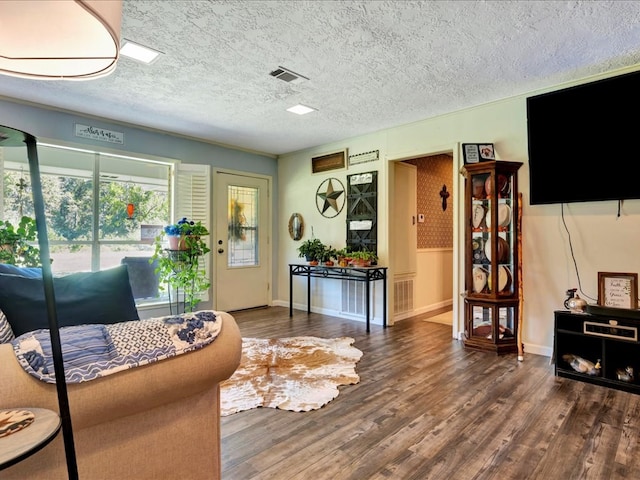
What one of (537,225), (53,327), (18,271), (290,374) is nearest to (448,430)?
(290,374)

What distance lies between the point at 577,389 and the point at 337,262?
296 cm

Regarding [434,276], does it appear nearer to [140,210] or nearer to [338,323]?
[338,323]

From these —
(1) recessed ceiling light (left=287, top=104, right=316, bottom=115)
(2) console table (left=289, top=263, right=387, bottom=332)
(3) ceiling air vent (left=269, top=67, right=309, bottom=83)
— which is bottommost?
(2) console table (left=289, top=263, right=387, bottom=332)

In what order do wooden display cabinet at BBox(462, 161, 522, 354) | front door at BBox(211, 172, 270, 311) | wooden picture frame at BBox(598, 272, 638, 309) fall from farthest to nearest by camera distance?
front door at BBox(211, 172, 270, 311) < wooden display cabinet at BBox(462, 161, 522, 354) < wooden picture frame at BBox(598, 272, 638, 309)

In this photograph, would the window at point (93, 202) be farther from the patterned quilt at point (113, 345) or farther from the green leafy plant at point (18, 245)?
the patterned quilt at point (113, 345)

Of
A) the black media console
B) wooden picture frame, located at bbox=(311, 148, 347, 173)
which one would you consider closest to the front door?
wooden picture frame, located at bbox=(311, 148, 347, 173)

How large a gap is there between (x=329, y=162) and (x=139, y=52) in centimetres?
305

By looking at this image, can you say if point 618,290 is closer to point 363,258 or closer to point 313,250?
point 363,258

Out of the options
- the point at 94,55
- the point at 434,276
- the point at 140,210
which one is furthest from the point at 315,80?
the point at 434,276

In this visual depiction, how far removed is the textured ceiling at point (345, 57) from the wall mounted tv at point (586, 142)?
0.21m

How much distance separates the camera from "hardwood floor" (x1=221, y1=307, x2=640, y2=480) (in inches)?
68.8

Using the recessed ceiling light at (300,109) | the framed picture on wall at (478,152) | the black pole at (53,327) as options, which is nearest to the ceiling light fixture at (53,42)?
the black pole at (53,327)

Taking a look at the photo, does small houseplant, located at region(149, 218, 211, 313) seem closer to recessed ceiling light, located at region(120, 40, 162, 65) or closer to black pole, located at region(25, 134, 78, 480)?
recessed ceiling light, located at region(120, 40, 162, 65)

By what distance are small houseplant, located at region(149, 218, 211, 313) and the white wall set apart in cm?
235
